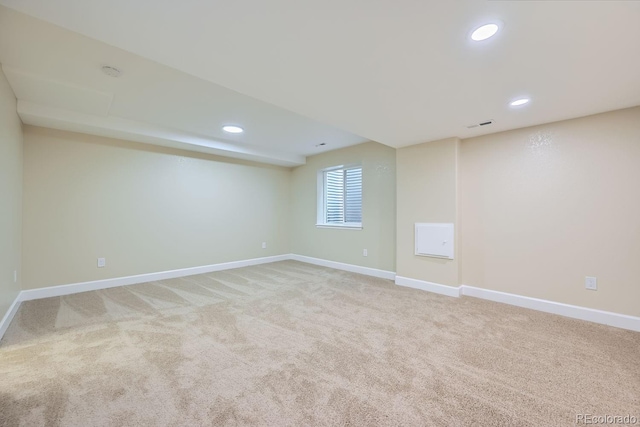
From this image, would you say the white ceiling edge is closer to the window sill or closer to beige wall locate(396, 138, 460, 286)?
the window sill

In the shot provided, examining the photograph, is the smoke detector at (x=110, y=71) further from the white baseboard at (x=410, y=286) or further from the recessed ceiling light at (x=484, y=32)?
the recessed ceiling light at (x=484, y=32)

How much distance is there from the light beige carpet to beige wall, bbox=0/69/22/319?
0.41 metres

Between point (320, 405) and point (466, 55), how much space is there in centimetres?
229

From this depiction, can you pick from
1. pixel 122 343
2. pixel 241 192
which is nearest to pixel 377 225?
pixel 241 192

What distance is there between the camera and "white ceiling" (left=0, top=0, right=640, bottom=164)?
51.5 inches

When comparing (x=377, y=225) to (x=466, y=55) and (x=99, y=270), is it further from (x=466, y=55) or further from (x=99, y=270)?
(x=99, y=270)

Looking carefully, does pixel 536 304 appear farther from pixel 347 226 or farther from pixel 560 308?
pixel 347 226

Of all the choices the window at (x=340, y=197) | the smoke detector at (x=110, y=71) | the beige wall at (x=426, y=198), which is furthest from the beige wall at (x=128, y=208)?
the beige wall at (x=426, y=198)

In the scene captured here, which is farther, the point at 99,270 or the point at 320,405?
the point at 99,270

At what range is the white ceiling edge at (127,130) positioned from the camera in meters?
2.89

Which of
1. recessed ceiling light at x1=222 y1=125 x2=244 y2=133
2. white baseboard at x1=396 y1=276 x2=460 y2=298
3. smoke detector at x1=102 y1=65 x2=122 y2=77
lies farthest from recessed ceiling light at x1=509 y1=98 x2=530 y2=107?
smoke detector at x1=102 y1=65 x2=122 y2=77

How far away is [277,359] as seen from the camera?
191 centimetres

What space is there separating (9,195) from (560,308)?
5.68m

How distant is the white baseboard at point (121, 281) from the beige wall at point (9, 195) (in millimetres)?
236
